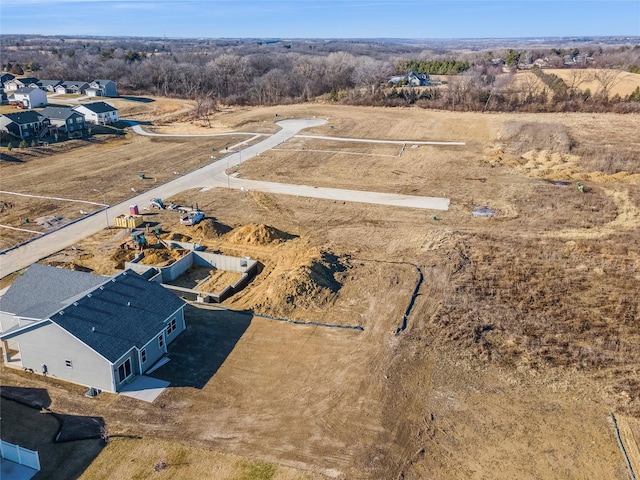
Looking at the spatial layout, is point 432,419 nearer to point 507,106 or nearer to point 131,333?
point 131,333

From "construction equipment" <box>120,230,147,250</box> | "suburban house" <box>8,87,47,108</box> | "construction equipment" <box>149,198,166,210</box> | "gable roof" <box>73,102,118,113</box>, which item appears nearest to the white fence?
"construction equipment" <box>120,230,147,250</box>

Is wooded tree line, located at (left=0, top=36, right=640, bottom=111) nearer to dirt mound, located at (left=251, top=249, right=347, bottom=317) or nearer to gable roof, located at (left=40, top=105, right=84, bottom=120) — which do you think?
gable roof, located at (left=40, top=105, right=84, bottom=120)

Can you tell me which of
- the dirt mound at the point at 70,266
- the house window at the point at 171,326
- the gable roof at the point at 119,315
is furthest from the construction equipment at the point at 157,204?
the house window at the point at 171,326

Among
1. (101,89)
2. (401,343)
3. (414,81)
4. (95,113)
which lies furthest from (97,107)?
(414,81)

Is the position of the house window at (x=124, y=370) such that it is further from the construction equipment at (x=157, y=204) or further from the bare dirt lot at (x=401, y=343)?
the construction equipment at (x=157, y=204)

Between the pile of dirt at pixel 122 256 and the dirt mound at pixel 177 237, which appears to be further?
the dirt mound at pixel 177 237

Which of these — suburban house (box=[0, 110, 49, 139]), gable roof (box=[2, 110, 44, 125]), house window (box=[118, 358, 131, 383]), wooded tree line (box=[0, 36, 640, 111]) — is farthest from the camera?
wooded tree line (box=[0, 36, 640, 111])
